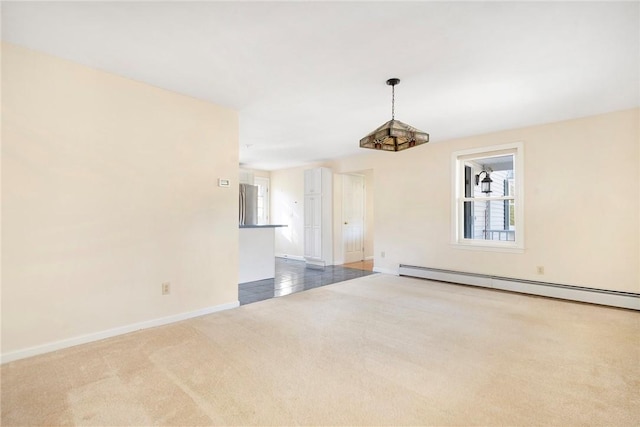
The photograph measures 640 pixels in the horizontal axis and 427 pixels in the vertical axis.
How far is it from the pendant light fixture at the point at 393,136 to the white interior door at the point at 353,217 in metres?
3.83

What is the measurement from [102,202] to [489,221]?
5251 mm

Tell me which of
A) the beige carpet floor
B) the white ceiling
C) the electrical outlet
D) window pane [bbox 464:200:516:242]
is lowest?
the beige carpet floor

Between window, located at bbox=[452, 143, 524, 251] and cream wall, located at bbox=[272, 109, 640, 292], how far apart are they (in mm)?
132

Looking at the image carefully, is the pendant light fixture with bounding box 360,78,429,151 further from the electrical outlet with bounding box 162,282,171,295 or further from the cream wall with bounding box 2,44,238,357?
the electrical outlet with bounding box 162,282,171,295

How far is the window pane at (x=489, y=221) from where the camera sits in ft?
15.7

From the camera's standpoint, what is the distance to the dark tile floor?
4.28 metres

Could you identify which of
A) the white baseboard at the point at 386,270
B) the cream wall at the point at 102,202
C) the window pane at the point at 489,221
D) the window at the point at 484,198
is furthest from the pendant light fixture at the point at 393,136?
the white baseboard at the point at 386,270

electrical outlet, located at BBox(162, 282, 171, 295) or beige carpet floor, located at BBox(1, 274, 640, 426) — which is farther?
electrical outlet, located at BBox(162, 282, 171, 295)

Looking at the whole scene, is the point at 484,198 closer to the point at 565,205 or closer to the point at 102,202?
the point at 565,205

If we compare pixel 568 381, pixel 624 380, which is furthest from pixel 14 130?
pixel 624 380

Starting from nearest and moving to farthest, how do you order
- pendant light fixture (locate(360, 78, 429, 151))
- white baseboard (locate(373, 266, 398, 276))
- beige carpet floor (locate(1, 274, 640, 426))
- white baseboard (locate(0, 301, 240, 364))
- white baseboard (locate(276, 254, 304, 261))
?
beige carpet floor (locate(1, 274, 640, 426)), white baseboard (locate(0, 301, 240, 364)), pendant light fixture (locate(360, 78, 429, 151)), white baseboard (locate(373, 266, 398, 276)), white baseboard (locate(276, 254, 304, 261))

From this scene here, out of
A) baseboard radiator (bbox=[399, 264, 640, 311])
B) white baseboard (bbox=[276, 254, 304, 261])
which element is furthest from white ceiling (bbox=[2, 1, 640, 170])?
white baseboard (bbox=[276, 254, 304, 261])

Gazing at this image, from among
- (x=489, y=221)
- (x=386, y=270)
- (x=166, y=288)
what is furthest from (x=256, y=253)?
(x=489, y=221)

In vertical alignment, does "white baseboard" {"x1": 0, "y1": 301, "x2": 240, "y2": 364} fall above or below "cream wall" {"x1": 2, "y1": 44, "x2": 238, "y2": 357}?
below
